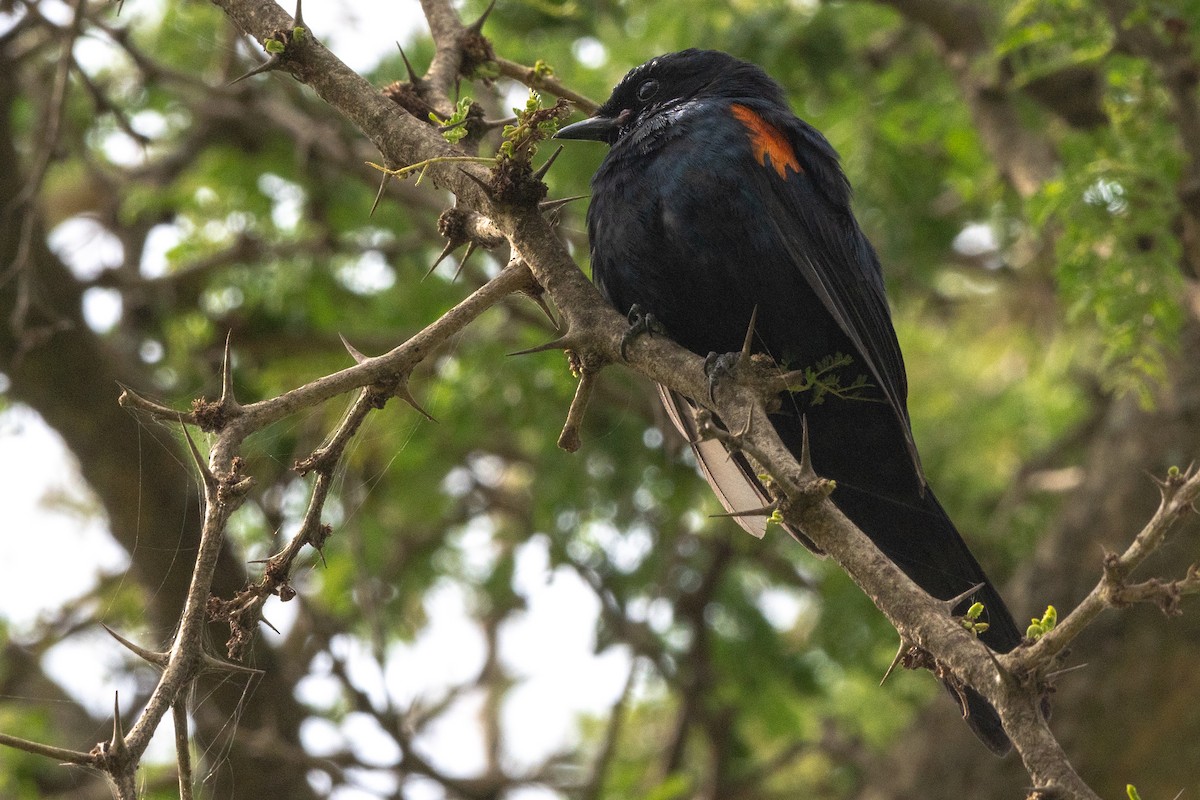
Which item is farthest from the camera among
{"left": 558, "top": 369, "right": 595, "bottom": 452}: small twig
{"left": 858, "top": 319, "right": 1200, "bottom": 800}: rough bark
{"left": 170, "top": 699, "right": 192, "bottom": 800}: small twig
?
{"left": 858, "top": 319, "right": 1200, "bottom": 800}: rough bark

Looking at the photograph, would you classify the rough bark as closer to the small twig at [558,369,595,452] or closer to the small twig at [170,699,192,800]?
the small twig at [558,369,595,452]

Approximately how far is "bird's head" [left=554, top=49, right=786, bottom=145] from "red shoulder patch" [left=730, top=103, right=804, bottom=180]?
216 millimetres

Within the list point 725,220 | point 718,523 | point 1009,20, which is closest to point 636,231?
point 725,220

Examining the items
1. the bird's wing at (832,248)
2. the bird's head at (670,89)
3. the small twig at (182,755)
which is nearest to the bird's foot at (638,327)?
the bird's wing at (832,248)

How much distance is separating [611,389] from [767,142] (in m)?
2.40

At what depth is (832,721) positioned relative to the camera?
7.03 m

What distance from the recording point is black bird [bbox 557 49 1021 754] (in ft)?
11.7

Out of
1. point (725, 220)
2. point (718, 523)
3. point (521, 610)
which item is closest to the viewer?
point (725, 220)

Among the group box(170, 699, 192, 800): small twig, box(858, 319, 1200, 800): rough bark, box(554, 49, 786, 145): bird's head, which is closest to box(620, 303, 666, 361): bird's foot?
box(554, 49, 786, 145): bird's head

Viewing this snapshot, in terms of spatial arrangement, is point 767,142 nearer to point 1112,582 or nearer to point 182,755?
point 1112,582

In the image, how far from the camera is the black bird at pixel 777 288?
3.55 m

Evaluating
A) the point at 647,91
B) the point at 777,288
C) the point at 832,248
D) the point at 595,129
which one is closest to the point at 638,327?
the point at 777,288

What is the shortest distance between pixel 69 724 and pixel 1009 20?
5.86 m

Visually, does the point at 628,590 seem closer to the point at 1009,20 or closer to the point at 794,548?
the point at 794,548
